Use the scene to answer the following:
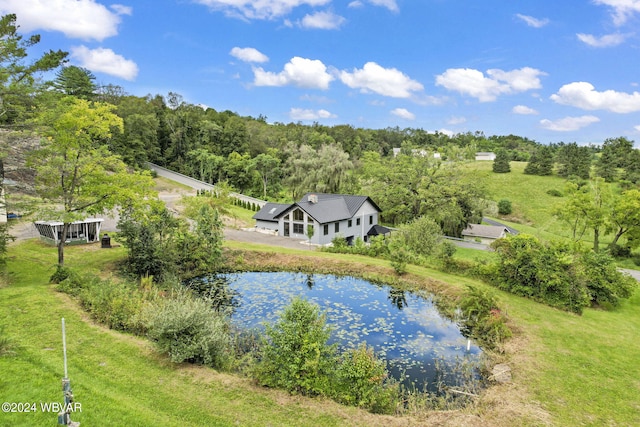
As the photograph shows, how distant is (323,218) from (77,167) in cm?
1643

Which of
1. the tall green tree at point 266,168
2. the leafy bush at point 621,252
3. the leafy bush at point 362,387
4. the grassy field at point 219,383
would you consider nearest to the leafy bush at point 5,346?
the grassy field at point 219,383

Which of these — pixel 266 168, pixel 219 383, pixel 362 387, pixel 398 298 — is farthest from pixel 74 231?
pixel 266 168

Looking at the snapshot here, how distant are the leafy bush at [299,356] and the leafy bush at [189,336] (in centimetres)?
136

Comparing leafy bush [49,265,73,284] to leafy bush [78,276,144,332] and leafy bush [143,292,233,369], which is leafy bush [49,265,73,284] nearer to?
leafy bush [78,276,144,332]

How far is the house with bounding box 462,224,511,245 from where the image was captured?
3216 centimetres

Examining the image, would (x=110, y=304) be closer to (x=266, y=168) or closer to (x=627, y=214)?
(x=627, y=214)

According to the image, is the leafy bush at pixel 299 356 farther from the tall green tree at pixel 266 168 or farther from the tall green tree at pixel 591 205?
the tall green tree at pixel 266 168

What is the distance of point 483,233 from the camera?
1292 inches

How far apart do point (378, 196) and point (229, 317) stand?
72.5ft

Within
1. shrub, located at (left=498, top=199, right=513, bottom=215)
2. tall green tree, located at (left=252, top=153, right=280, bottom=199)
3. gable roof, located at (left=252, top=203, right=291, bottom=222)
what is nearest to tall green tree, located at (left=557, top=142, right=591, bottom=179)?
shrub, located at (left=498, top=199, right=513, bottom=215)

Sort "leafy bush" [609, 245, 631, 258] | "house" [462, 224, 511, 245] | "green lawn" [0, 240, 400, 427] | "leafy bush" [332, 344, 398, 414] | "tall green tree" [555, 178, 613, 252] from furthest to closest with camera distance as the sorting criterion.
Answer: "house" [462, 224, 511, 245]
"leafy bush" [609, 245, 631, 258]
"tall green tree" [555, 178, 613, 252]
"leafy bush" [332, 344, 398, 414]
"green lawn" [0, 240, 400, 427]

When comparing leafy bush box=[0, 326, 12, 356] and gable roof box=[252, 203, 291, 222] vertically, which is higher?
gable roof box=[252, 203, 291, 222]

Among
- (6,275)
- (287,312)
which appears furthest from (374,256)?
(6,275)

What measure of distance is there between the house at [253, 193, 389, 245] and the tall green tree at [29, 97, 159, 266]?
13.2 metres
